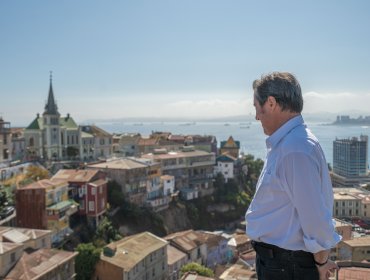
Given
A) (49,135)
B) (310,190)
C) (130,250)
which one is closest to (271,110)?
(310,190)

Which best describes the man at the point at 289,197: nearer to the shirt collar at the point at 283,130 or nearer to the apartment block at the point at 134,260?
the shirt collar at the point at 283,130

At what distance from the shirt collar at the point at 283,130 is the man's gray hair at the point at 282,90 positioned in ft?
0.18

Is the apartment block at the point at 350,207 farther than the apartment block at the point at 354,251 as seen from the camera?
Yes

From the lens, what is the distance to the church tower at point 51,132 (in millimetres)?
35156

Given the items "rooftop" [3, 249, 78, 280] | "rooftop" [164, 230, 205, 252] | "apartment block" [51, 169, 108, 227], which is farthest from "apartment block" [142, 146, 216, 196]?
"rooftop" [3, 249, 78, 280]

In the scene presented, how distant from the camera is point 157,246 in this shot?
20766 millimetres

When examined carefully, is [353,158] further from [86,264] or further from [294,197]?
[294,197]

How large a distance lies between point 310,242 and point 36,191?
68.3ft

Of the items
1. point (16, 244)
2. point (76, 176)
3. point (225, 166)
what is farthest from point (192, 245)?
point (225, 166)

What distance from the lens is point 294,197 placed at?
6.75ft

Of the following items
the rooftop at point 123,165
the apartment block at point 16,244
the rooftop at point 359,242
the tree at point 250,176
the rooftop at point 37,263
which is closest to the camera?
the rooftop at point 37,263

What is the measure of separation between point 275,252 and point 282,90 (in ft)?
2.76

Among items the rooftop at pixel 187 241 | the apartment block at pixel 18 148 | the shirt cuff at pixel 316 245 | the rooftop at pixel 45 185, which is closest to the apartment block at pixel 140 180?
the rooftop at pixel 187 241

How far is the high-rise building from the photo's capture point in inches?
2169
